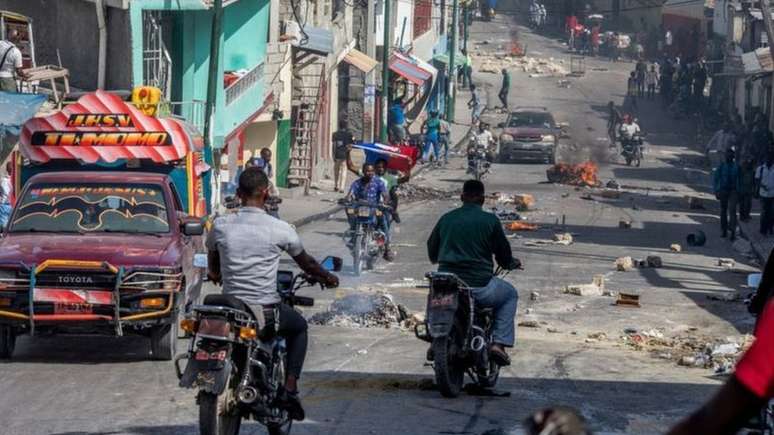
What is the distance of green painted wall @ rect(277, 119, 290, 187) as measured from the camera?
4103cm

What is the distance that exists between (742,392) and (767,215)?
28.7 meters

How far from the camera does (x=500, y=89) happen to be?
71.2m

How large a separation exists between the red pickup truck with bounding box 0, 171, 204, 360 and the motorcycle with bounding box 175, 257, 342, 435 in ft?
14.3

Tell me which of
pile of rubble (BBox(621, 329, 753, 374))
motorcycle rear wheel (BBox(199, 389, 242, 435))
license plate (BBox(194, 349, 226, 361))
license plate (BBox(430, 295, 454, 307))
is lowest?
pile of rubble (BBox(621, 329, 753, 374))

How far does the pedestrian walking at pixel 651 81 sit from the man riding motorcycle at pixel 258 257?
62015 millimetres

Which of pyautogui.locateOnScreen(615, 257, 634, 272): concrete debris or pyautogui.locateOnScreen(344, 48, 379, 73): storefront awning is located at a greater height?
pyautogui.locateOnScreen(344, 48, 379, 73): storefront awning

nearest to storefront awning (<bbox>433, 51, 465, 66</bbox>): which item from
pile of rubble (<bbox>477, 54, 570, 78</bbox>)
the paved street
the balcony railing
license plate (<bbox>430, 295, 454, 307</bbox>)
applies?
pile of rubble (<bbox>477, 54, 570, 78</bbox>)

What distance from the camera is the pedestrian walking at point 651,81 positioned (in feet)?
229

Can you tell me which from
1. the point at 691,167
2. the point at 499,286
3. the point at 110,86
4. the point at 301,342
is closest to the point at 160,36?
the point at 110,86

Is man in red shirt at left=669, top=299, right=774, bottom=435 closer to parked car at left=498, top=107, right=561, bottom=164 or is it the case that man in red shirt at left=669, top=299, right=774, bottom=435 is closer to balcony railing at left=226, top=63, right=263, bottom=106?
balcony railing at left=226, top=63, right=263, bottom=106

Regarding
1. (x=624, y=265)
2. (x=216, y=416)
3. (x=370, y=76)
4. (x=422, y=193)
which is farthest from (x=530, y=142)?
(x=216, y=416)

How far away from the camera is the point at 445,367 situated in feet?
37.8

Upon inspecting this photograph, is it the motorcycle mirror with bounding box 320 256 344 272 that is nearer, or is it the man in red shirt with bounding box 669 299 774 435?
the man in red shirt with bounding box 669 299 774 435

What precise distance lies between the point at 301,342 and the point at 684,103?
57759mm
